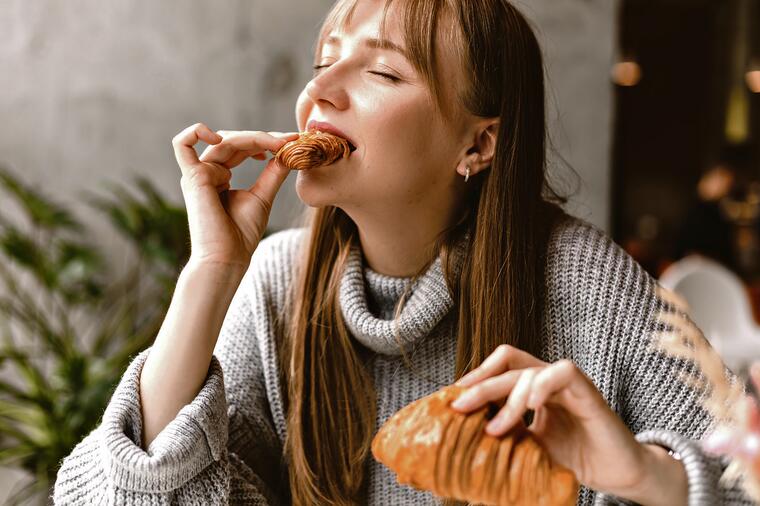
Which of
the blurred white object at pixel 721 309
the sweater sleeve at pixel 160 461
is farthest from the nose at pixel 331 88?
the blurred white object at pixel 721 309

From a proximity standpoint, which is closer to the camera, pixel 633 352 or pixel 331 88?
pixel 331 88

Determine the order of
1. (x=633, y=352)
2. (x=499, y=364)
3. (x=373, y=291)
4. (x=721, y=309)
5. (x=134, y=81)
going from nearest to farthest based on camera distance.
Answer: (x=499, y=364) → (x=633, y=352) → (x=373, y=291) → (x=134, y=81) → (x=721, y=309)

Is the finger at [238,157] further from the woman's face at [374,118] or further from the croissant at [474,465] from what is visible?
the croissant at [474,465]

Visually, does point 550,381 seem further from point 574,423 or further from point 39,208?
point 39,208

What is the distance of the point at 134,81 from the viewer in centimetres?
290

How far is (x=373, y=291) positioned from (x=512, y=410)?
1.95ft

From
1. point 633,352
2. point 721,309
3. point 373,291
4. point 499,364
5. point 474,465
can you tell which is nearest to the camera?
point 474,465

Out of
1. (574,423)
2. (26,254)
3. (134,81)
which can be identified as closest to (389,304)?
(574,423)

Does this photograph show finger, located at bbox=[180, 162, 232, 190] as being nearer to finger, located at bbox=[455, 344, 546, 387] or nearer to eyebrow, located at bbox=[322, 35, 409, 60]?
eyebrow, located at bbox=[322, 35, 409, 60]

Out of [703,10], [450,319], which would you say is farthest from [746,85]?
[450,319]

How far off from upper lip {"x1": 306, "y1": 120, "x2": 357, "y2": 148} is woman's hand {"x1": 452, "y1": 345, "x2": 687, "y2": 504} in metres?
0.42

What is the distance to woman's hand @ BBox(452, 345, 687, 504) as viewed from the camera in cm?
82

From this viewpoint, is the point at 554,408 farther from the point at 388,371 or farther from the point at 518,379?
the point at 388,371

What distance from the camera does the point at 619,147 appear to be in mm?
8922
